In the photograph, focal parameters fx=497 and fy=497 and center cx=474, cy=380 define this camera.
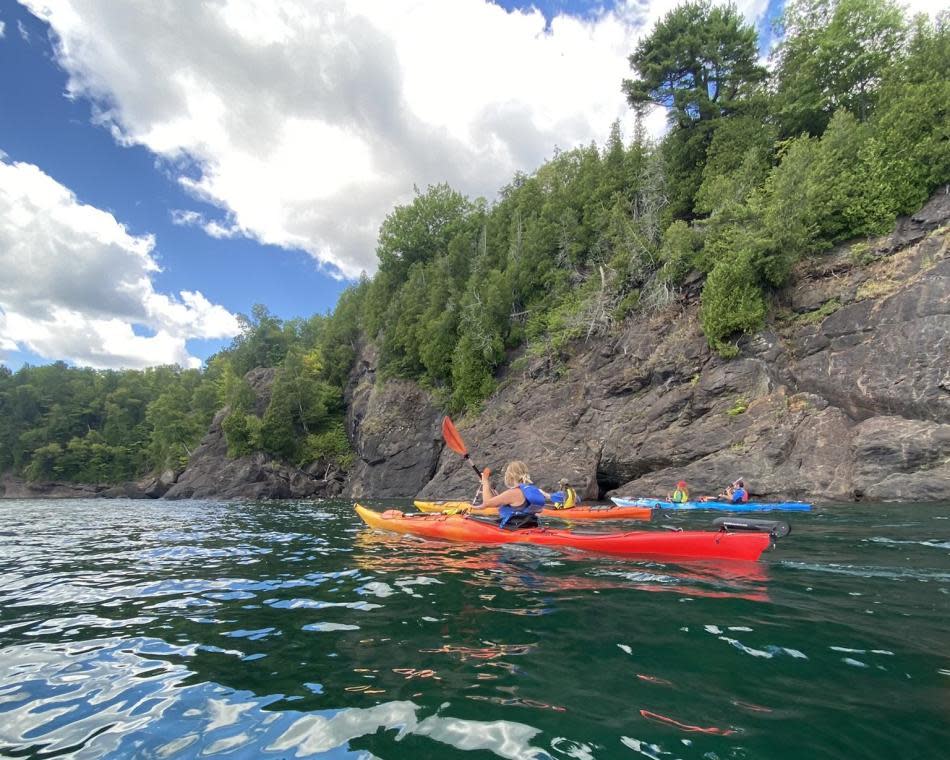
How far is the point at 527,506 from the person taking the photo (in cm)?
855

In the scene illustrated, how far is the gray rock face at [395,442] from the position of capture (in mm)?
31266

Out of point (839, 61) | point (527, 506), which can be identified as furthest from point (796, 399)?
point (839, 61)

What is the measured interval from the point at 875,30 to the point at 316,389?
42.1 meters

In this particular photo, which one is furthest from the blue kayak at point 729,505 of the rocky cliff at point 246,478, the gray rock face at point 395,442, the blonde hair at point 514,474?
the rocky cliff at point 246,478

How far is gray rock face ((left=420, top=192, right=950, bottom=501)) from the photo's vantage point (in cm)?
1489

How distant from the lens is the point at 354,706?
273cm

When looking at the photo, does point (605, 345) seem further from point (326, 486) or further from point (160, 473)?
point (160, 473)

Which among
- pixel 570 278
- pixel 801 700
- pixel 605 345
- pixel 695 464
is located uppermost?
pixel 570 278

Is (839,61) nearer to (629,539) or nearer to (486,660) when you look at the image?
(629,539)

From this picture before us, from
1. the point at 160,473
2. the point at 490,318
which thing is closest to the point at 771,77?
the point at 490,318

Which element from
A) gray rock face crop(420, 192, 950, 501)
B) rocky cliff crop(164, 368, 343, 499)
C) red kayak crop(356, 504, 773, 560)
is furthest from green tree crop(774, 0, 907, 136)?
rocky cliff crop(164, 368, 343, 499)

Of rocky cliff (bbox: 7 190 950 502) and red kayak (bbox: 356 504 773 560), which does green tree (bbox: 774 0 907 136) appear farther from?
red kayak (bbox: 356 504 773 560)

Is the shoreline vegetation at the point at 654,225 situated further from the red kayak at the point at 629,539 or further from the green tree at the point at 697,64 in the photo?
the red kayak at the point at 629,539

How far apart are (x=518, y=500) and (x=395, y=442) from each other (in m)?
25.6
